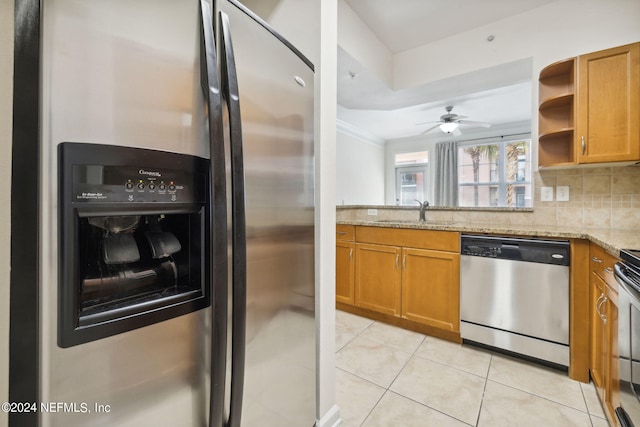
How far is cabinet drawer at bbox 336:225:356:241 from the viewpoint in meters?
2.74

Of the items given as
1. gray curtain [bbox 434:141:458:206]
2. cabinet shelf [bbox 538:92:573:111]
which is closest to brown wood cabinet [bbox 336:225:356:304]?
cabinet shelf [bbox 538:92:573:111]

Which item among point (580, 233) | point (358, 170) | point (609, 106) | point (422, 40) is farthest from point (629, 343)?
point (358, 170)

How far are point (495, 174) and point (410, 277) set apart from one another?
4545mm

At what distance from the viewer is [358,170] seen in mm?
5734

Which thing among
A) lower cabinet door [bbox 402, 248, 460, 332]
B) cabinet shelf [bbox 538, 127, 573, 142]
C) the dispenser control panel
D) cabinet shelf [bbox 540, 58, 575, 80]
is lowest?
lower cabinet door [bbox 402, 248, 460, 332]

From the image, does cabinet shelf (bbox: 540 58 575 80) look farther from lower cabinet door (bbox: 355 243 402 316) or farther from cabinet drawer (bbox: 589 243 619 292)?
lower cabinet door (bbox: 355 243 402 316)

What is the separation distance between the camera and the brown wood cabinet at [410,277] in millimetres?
2168

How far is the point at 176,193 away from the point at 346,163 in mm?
4887

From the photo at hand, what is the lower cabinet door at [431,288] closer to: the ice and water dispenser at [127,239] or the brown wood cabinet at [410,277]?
the brown wood cabinet at [410,277]

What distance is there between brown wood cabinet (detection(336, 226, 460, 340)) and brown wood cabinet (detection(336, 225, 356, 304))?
0.17 feet

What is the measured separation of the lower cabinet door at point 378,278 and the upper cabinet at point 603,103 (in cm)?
143

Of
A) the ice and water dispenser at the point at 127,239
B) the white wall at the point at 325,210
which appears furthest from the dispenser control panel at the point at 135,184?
the white wall at the point at 325,210

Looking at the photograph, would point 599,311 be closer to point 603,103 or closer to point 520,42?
point 603,103

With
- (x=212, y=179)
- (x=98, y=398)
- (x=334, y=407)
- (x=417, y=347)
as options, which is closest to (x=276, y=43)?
(x=212, y=179)
